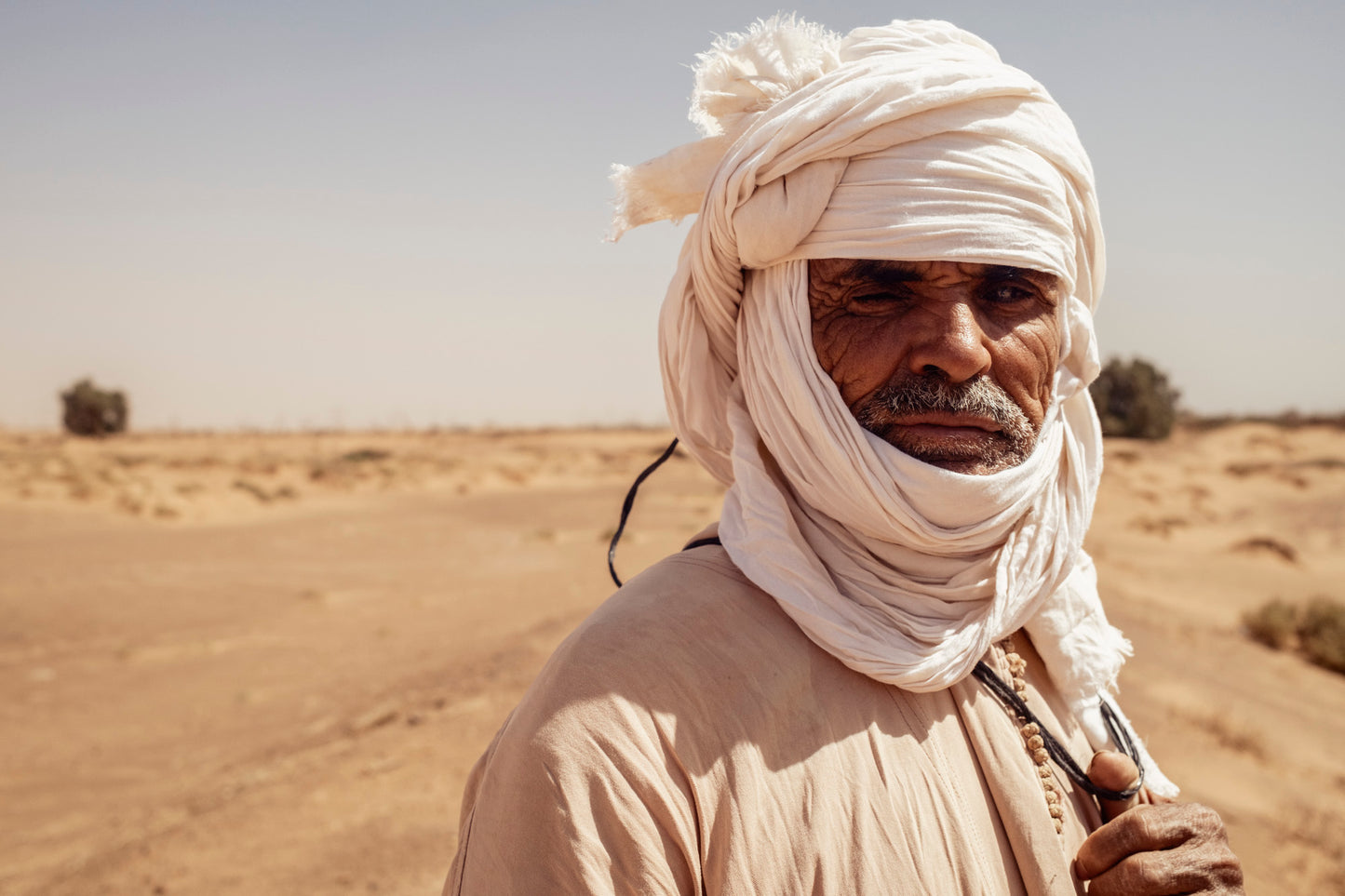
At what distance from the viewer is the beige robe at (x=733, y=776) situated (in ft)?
4.39

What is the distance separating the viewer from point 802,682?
1541mm

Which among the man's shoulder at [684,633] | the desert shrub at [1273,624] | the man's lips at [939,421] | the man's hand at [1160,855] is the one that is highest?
the man's lips at [939,421]

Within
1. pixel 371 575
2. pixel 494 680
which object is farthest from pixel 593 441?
pixel 494 680

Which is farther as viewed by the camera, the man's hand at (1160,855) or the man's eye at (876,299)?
the man's eye at (876,299)

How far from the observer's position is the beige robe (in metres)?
1.34

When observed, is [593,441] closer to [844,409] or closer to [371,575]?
[371,575]

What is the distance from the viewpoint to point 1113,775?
1711 millimetres

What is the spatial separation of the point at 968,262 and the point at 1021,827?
1.01 metres

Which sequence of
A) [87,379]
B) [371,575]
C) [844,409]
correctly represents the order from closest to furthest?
[844,409] < [371,575] < [87,379]

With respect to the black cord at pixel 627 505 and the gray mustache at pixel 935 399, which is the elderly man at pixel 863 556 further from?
the black cord at pixel 627 505

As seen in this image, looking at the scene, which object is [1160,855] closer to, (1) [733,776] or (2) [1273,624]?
(1) [733,776]

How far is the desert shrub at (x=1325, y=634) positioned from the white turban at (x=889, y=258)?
9861mm

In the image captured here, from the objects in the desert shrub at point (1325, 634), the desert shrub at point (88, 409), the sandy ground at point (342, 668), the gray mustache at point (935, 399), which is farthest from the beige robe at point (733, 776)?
the desert shrub at point (88, 409)

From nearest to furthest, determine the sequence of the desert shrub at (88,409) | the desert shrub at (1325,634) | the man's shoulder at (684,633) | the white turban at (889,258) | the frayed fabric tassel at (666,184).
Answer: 1. the man's shoulder at (684,633)
2. the white turban at (889,258)
3. the frayed fabric tassel at (666,184)
4. the desert shrub at (1325,634)
5. the desert shrub at (88,409)
